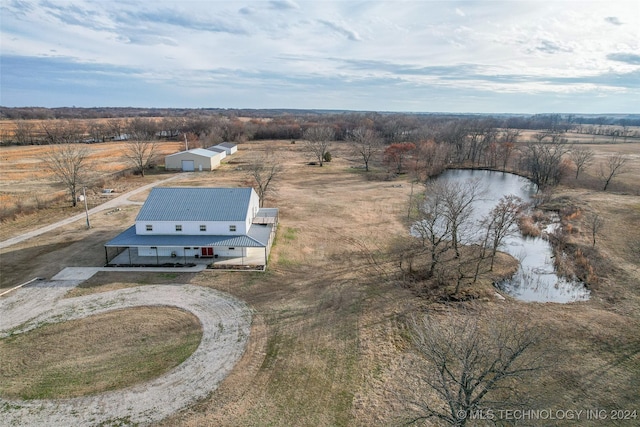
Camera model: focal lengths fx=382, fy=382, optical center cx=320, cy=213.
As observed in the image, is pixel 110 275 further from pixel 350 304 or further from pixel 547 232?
pixel 547 232

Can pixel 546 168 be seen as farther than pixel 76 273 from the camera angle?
Yes

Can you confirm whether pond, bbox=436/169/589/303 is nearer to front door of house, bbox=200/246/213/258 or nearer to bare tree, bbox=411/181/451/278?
bare tree, bbox=411/181/451/278

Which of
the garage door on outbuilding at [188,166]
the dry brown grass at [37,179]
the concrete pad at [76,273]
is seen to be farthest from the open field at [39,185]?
the concrete pad at [76,273]

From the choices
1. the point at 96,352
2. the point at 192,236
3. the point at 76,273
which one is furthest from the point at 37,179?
the point at 96,352

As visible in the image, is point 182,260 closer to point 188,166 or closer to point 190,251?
point 190,251

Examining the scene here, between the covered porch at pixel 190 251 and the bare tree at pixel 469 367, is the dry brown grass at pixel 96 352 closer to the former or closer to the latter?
the covered porch at pixel 190 251

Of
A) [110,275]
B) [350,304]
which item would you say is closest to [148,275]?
[110,275]
